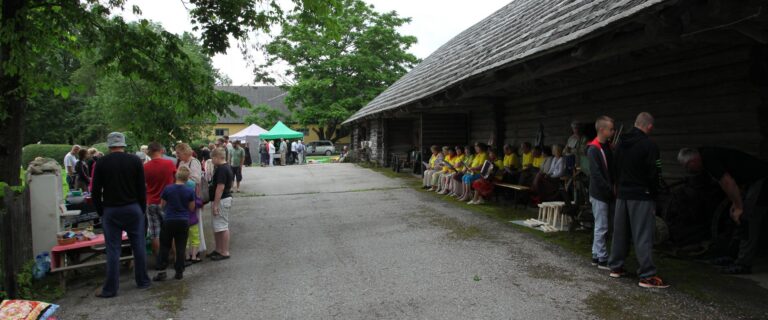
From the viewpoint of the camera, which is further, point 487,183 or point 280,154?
point 280,154

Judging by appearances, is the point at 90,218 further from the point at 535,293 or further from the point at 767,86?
the point at 767,86

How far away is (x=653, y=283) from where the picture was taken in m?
4.61

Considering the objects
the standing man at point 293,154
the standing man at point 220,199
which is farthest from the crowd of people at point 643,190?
the standing man at point 293,154

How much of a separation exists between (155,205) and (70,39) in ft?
10.8

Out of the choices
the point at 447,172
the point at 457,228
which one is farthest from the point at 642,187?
the point at 447,172

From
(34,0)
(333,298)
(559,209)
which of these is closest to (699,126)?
(559,209)

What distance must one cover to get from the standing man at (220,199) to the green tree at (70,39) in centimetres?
188

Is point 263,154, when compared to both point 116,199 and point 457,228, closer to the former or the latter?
point 457,228

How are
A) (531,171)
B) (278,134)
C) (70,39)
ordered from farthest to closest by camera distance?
(278,134)
(531,171)
(70,39)

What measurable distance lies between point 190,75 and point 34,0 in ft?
7.18

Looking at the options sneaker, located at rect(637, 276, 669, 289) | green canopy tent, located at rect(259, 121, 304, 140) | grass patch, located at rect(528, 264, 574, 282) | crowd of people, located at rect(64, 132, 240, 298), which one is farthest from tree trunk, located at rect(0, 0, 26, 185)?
green canopy tent, located at rect(259, 121, 304, 140)

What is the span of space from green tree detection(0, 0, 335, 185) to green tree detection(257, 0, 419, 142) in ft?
86.3

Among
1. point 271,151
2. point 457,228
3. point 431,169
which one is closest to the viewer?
point 457,228

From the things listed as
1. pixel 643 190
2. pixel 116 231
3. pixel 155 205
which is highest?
Result: pixel 643 190
